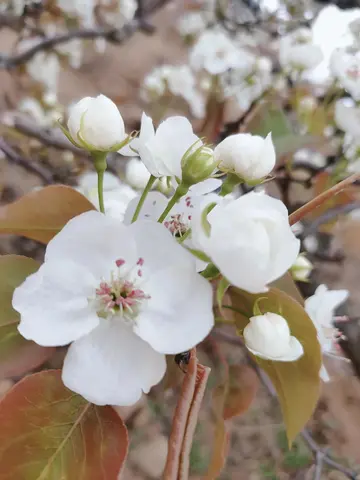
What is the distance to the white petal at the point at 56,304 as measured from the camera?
0.26 meters

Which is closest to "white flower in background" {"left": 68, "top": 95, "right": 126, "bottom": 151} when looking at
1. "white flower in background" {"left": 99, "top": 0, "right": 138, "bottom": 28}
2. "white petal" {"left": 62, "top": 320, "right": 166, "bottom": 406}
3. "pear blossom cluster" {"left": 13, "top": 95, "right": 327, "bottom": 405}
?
"pear blossom cluster" {"left": 13, "top": 95, "right": 327, "bottom": 405}

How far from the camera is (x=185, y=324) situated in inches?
10.5

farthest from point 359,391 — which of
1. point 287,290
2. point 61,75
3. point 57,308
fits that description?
point 61,75

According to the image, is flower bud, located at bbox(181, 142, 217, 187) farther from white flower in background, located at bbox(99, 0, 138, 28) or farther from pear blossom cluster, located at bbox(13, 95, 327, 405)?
white flower in background, located at bbox(99, 0, 138, 28)

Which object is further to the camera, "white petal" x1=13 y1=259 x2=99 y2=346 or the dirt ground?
the dirt ground

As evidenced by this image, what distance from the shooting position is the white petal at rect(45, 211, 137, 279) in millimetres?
269

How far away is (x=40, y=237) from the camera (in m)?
0.33

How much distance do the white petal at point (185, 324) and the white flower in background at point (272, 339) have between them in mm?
31

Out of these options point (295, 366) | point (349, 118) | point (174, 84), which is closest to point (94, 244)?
point (295, 366)

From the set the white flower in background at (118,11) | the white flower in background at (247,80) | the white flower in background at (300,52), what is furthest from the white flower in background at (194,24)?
the white flower in background at (300,52)

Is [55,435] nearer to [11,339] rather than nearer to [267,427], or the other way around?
[11,339]

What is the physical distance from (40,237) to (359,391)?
822 millimetres

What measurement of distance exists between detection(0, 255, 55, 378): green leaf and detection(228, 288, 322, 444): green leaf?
0.40 ft

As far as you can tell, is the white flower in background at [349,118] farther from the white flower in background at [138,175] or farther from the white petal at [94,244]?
the white petal at [94,244]
